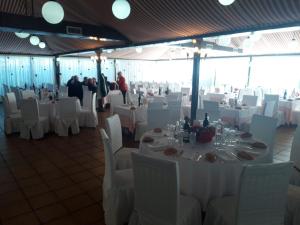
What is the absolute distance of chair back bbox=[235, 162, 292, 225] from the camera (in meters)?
1.58

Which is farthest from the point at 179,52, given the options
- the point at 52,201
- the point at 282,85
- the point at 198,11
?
the point at 52,201

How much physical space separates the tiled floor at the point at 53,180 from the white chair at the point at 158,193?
37.9 inches

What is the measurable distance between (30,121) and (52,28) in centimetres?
259

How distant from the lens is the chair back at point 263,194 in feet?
5.18

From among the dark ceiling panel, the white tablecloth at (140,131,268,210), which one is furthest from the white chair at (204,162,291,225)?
the dark ceiling panel

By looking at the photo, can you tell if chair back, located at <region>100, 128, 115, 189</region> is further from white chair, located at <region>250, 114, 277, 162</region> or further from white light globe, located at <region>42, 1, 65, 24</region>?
white chair, located at <region>250, 114, 277, 162</region>

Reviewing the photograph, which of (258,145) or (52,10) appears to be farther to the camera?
(52,10)

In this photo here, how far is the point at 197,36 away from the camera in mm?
5984

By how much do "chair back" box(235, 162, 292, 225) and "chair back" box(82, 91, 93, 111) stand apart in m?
5.61

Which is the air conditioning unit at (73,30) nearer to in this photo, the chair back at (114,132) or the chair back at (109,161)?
the chair back at (114,132)

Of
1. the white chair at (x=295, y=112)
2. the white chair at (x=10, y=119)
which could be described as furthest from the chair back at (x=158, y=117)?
the white chair at (x=295, y=112)

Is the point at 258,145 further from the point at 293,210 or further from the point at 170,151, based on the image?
the point at 170,151

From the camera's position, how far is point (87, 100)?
7.10 meters

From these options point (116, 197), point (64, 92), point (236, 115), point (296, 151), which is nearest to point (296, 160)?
point (296, 151)
